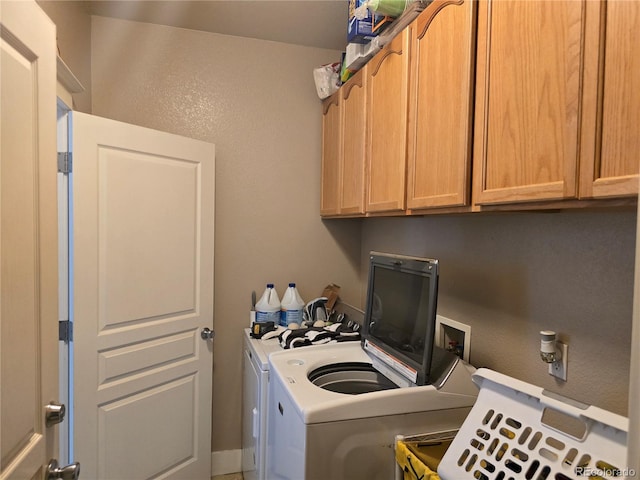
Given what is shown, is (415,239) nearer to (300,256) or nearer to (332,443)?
(300,256)

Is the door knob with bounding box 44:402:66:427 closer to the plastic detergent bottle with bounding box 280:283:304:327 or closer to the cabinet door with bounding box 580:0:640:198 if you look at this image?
the cabinet door with bounding box 580:0:640:198

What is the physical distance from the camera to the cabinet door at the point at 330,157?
87.7 inches

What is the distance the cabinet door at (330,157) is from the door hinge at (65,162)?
1.30 m

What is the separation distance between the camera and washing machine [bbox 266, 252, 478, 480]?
1223 mm

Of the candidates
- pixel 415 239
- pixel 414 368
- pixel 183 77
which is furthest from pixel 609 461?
pixel 183 77

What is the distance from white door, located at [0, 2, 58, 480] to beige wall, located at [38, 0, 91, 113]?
80cm

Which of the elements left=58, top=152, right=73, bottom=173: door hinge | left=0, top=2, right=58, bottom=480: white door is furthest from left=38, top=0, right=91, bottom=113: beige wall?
left=0, top=2, right=58, bottom=480: white door

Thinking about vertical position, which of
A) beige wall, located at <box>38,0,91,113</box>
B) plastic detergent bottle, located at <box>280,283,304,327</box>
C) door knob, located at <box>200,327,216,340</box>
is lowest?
door knob, located at <box>200,327,216,340</box>

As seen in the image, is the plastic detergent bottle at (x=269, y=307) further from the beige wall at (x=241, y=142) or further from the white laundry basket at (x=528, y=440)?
the white laundry basket at (x=528, y=440)

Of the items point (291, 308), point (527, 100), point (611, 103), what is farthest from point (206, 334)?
point (611, 103)

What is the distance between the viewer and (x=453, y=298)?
1718 mm

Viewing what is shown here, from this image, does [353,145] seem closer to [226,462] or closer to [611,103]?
[611,103]

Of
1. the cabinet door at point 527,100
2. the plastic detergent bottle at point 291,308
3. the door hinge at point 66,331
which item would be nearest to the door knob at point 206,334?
the plastic detergent bottle at point 291,308

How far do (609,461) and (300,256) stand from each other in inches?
78.8
